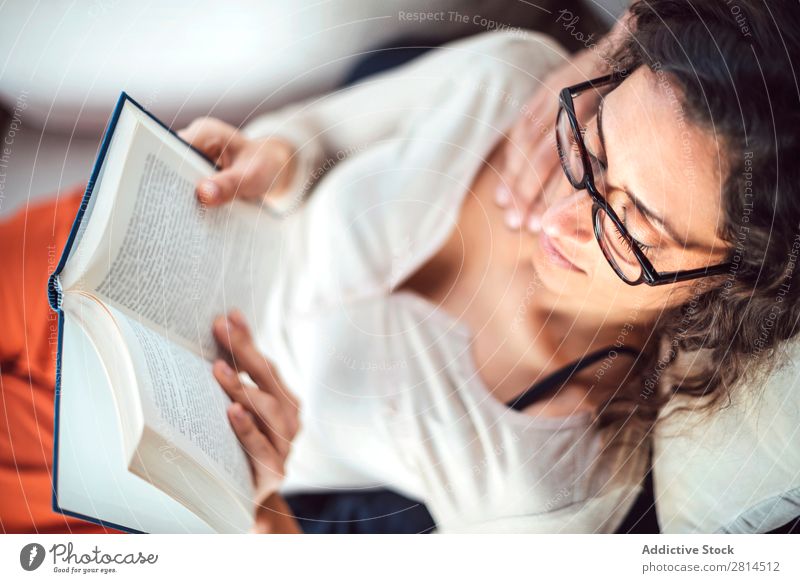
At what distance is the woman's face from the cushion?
3.7 inches

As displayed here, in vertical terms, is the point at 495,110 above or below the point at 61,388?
above

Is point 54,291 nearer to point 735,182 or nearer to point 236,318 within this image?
point 236,318

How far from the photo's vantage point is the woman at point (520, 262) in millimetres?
377

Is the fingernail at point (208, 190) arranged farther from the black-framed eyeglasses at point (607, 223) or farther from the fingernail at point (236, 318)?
the black-framed eyeglasses at point (607, 223)

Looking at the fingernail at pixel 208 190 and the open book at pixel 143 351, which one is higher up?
the fingernail at pixel 208 190

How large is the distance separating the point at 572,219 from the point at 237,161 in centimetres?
25

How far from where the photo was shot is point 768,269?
408mm

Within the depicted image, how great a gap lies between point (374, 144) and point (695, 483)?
37 centimetres
